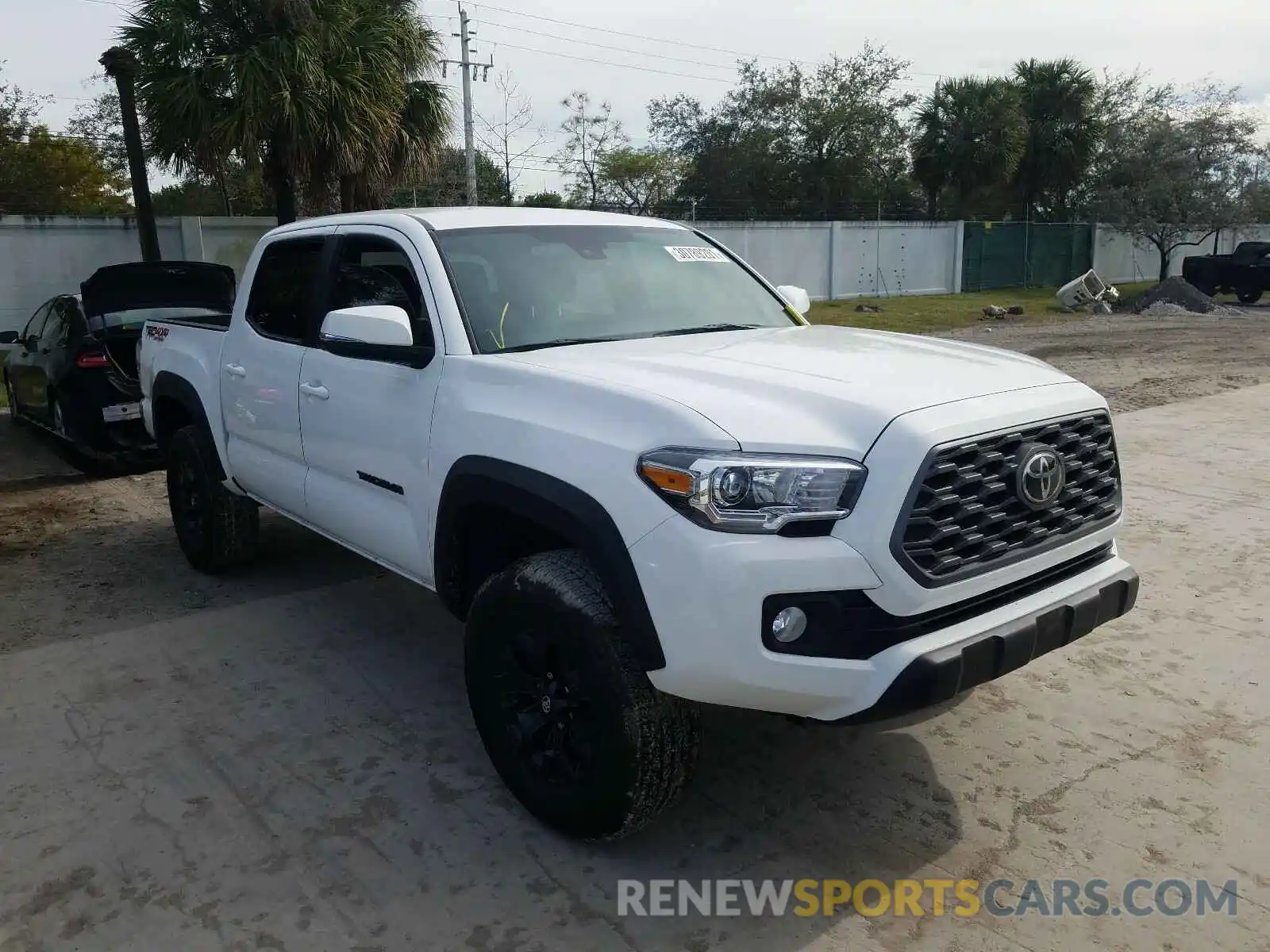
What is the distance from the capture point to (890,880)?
298 cm

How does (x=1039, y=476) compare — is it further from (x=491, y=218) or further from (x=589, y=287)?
(x=491, y=218)

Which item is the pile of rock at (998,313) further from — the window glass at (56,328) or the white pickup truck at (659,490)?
the white pickup truck at (659,490)

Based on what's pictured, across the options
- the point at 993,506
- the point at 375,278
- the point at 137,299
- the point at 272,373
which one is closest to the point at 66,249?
the point at 137,299

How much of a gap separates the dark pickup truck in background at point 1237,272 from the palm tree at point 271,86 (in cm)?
2200

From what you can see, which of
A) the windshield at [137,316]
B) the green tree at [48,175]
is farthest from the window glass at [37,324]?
the green tree at [48,175]

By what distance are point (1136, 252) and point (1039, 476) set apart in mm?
40304

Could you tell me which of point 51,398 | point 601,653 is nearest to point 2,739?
point 601,653

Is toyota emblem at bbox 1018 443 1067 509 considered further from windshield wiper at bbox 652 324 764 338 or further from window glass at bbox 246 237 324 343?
window glass at bbox 246 237 324 343

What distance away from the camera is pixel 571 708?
3035mm

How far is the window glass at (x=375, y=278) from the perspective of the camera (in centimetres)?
386

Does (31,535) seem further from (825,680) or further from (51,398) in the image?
(825,680)

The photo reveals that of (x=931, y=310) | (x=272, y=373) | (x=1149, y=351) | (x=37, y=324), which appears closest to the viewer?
(x=272, y=373)

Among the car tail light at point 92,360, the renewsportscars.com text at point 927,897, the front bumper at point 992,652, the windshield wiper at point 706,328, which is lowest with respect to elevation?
the renewsportscars.com text at point 927,897

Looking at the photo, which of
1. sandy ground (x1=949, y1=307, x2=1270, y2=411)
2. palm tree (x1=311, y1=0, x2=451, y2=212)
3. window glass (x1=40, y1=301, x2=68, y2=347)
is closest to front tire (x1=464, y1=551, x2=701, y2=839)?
window glass (x1=40, y1=301, x2=68, y2=347)
